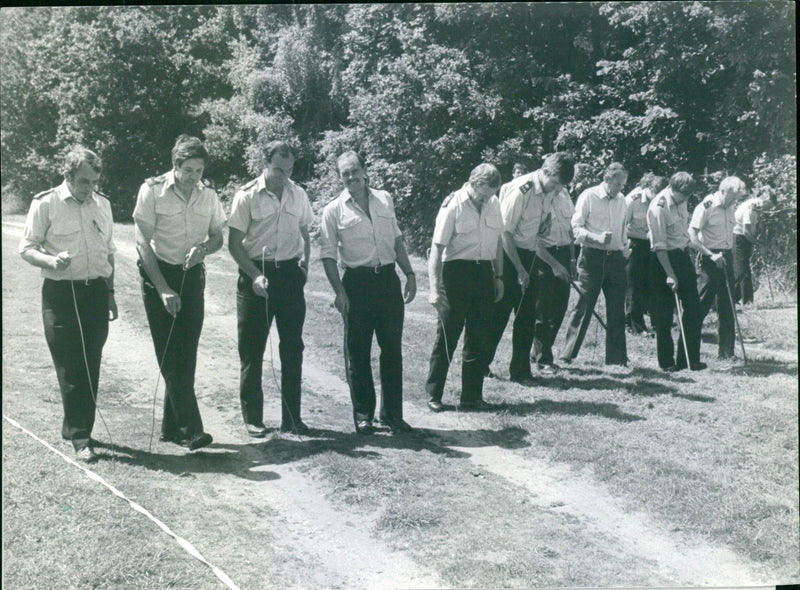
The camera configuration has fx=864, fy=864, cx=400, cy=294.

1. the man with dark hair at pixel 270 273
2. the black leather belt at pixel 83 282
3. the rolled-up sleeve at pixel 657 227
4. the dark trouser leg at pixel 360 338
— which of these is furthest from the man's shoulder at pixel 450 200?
the black leather belt at pixel 83 282

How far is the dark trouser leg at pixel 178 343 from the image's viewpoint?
16.8 ft

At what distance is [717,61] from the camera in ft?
16.8

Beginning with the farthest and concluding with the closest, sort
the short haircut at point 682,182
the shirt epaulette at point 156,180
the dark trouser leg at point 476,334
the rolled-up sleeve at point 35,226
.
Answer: the dark trouser leg at point 476,334 < the short haircut at point 682,182 < the shirt epaulette at point 156,180 < the rolled-up sleeve at point 35,226

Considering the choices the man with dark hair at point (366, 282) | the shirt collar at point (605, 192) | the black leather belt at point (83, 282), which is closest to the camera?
the black leather belt at point (83, 282)

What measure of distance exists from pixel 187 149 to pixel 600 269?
149 inches

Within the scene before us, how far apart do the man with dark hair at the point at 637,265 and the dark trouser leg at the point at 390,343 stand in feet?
6.17

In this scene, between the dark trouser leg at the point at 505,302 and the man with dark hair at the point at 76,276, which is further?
Result: the dark trouser leg at the point at 505,302

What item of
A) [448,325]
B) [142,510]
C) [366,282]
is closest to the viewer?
Answer: [142,510]

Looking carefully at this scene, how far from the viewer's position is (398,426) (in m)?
5.73

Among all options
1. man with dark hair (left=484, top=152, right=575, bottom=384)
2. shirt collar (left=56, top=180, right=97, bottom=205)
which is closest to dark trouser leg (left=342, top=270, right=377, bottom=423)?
man with dark hair (left=484, top=152, right=575, bottom=384)

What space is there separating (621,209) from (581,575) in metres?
3.01

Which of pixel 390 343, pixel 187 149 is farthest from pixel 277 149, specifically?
pixel 390 343

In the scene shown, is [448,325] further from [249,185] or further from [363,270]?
[249,185]

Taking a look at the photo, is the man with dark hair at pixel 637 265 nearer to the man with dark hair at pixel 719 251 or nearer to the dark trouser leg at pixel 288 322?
the man with dark hair at pixel 719 251
